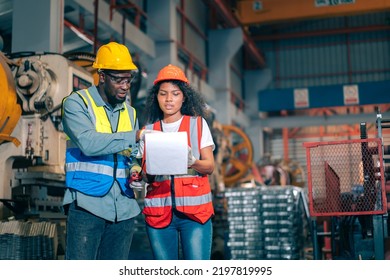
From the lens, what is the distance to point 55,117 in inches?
182

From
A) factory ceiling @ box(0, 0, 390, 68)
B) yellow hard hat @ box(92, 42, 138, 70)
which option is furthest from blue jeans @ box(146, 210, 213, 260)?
factory ceiling @ box(0, 0, 390, 68)

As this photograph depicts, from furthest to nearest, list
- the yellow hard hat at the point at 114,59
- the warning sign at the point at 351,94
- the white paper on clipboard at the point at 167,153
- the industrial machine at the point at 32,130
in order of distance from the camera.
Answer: the warning sign at the point at 351,94 → the industrial machine at the point at 32,130 → the yellow hard hat at the point at 114,59 → the white paper on clipboard at the point at 167,153

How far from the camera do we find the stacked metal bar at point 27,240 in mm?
3922

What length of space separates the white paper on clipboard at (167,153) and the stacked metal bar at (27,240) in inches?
76.4

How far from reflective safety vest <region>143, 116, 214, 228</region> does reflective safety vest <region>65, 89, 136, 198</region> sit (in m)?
0.15

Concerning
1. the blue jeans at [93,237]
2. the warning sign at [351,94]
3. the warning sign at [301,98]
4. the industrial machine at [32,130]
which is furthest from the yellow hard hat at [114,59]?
the warning sign at [301,98]

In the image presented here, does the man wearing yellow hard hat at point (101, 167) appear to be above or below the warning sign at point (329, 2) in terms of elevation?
below

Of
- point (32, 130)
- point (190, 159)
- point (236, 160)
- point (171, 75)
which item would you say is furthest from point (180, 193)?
point (236, 160)

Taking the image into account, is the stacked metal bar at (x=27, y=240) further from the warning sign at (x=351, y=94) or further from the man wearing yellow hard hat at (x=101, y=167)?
the warning sign at (x=351, y=94)

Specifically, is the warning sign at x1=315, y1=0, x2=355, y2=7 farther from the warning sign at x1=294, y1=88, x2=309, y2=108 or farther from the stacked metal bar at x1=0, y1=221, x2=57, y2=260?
the stacked metal bar at x1=0, y1=221, x2=57, y2=260

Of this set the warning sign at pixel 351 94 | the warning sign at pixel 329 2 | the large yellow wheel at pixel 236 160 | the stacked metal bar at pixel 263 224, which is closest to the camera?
the stacked metal bar at pixel 263 224

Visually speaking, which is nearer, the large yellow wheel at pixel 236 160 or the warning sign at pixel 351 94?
the warning sign at pixel 351 94
